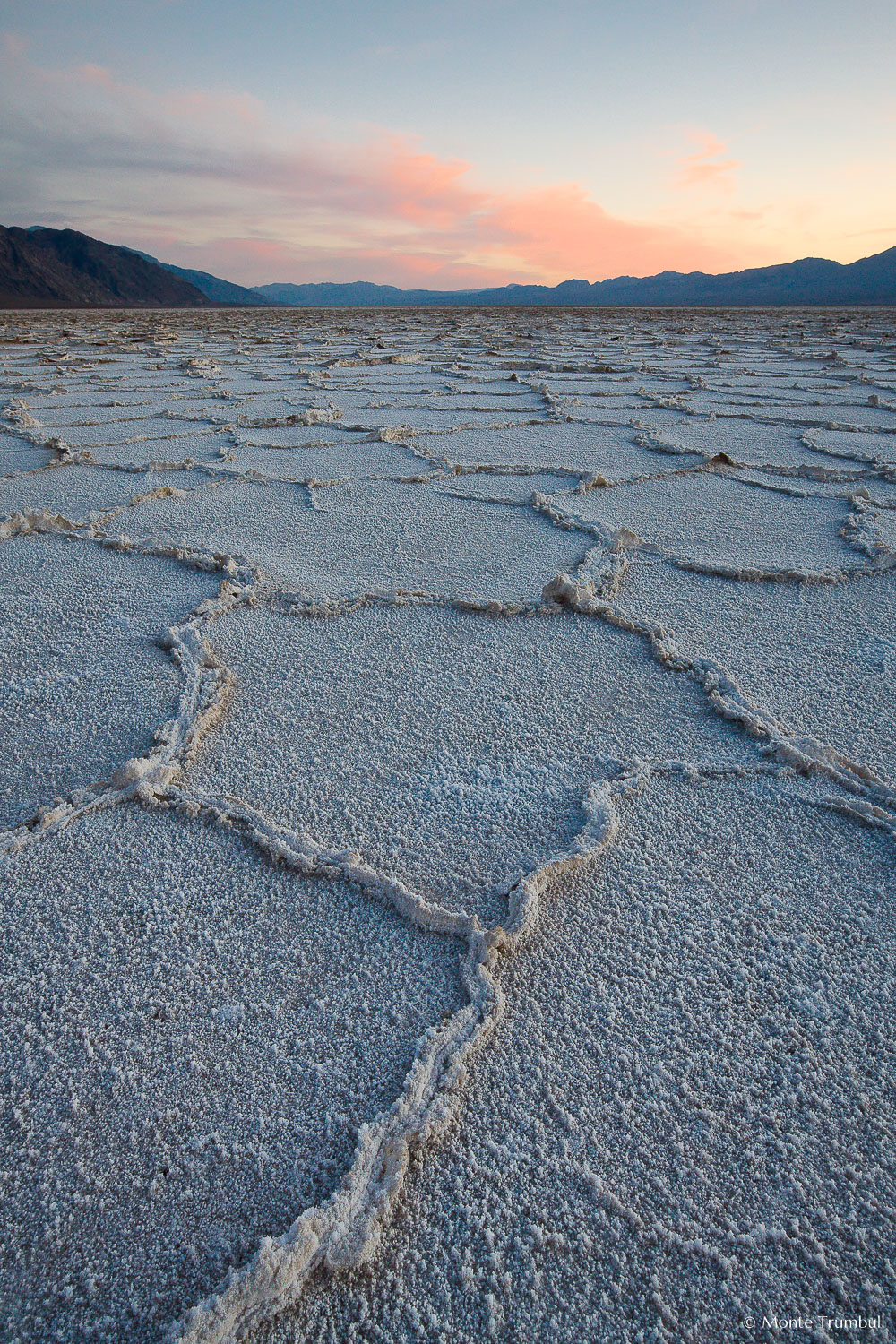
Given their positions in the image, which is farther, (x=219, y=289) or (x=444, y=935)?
(x=219, y=289)

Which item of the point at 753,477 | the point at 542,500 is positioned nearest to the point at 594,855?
the point at 542,500

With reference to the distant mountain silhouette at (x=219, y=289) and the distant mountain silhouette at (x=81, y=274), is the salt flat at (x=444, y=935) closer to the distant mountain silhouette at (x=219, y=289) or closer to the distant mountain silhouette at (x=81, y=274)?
the distant mountain silhouette at (x=81, y=274)

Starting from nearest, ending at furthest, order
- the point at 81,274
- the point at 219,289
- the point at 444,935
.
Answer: the point at 444,935 < the point at 81,274 < the point at 219,289

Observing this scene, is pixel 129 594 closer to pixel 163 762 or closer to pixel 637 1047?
pixel 163 762

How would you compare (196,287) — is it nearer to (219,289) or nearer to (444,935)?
(219,289)

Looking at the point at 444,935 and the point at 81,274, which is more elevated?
the point at 81,274

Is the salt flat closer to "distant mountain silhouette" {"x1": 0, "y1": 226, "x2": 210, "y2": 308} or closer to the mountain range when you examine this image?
the mountain range

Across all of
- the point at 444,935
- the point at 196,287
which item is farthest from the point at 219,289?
the point at 444,935

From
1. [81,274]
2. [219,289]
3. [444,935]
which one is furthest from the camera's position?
[219,289]
